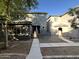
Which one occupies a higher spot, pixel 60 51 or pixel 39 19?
pixel 39 19

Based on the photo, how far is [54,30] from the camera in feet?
174

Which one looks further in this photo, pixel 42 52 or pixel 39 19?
pixel 39 19

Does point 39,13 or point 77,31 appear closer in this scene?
point 77,31

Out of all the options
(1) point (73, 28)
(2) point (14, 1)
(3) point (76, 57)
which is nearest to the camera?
(3) point (76, 57)

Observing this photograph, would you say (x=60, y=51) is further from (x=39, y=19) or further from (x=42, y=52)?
(x=39, y=19)

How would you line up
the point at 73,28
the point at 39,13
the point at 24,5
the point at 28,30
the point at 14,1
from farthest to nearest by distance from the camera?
the point at 39,13 < the point at 73,28 < the point at 28,30 < the point at 24,5 < the point at 14,1

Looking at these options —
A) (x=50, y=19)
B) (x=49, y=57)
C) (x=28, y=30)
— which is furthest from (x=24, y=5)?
(x=50, y=19)

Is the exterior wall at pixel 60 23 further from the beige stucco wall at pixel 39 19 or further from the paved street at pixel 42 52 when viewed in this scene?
the paved street at pixel 42 52

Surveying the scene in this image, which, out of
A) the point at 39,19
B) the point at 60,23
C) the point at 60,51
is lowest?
the point at 60,51

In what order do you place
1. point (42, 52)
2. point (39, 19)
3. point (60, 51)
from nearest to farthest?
point (42, 52) → point (60, 51) → point (39, 19)

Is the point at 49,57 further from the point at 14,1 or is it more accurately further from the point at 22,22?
the point at 22,22

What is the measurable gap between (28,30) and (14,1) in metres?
19.4

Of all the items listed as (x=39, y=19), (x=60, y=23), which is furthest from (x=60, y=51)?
Answer: (x=39, y=19)

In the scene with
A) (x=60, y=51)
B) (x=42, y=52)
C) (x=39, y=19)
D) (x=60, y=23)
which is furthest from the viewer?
(x=39, y=19)
